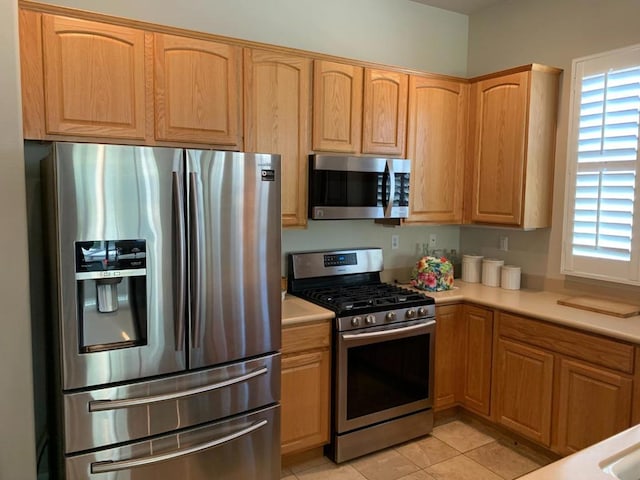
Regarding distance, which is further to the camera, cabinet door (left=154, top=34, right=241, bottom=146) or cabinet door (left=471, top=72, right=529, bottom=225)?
cabinet door (left=471, top=72, right=529, bottom=225)

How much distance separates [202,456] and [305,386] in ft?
2.29

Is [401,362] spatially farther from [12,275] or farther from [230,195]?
[12,275]

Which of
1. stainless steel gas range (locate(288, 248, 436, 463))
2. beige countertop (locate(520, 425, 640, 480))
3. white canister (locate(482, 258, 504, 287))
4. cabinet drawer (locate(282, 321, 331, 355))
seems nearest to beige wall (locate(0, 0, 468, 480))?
stainless steel gas range (locate(288, 248, 436, 463))

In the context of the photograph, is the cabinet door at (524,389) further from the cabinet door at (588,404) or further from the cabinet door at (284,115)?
the cabinet door at (284,115)

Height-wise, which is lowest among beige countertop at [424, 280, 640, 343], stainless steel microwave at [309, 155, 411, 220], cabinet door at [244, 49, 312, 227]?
beige countertop at [424, 280, 640, 343]

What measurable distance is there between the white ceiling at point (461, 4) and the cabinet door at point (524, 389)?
7.98 ft

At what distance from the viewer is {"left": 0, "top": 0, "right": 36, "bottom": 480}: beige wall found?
1918mm

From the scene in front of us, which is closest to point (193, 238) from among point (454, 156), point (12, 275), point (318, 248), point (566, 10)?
point (12, 275)

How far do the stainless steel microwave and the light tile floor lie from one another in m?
1.45

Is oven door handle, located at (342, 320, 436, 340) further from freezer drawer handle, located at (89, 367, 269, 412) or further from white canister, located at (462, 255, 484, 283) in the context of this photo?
white canister, located at (462, 255, 484, 283)

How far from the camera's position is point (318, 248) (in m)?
3.36

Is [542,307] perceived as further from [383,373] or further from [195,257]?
[195,257]

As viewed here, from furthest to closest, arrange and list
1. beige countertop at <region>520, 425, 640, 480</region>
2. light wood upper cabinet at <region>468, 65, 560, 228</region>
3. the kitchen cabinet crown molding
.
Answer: light wood upper cabinet at <region>468, 65, 560, 228</region> → the kitchen cabinet crown molding → beige countertop at <region>520, 425, 640, 480</region>

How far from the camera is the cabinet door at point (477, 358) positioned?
315cm
